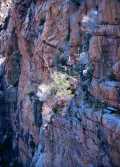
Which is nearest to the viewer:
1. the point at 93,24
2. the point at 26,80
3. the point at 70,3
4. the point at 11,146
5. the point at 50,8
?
the point at 93,24

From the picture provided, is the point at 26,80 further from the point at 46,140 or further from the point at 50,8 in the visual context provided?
the point at 46,140

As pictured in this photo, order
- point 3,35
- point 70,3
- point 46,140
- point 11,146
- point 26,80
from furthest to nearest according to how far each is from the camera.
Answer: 1. point 3,35
2. point 11,146
3. point 26,80
4. point 70,3
5. point 46,140

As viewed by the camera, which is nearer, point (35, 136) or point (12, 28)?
point (35, 136)

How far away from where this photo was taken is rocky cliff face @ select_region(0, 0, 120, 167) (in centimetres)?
1443

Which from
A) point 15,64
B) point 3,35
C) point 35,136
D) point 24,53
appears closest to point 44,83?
point 35,136

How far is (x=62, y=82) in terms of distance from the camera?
18.8 meters

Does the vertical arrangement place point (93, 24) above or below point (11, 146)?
above

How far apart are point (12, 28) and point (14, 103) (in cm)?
382

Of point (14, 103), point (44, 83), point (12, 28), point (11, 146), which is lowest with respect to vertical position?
point (11, 146)

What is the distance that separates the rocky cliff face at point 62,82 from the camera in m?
14.4

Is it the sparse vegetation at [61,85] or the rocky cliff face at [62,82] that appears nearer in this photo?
the rocky cliff face at [62,82]

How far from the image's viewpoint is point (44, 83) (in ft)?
71.0

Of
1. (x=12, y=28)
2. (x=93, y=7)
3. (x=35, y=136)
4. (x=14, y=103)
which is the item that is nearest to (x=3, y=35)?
(x=12, y=28)

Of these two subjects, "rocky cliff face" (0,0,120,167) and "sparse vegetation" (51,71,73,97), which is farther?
"sparse vegetation" (51,71,73,97)
